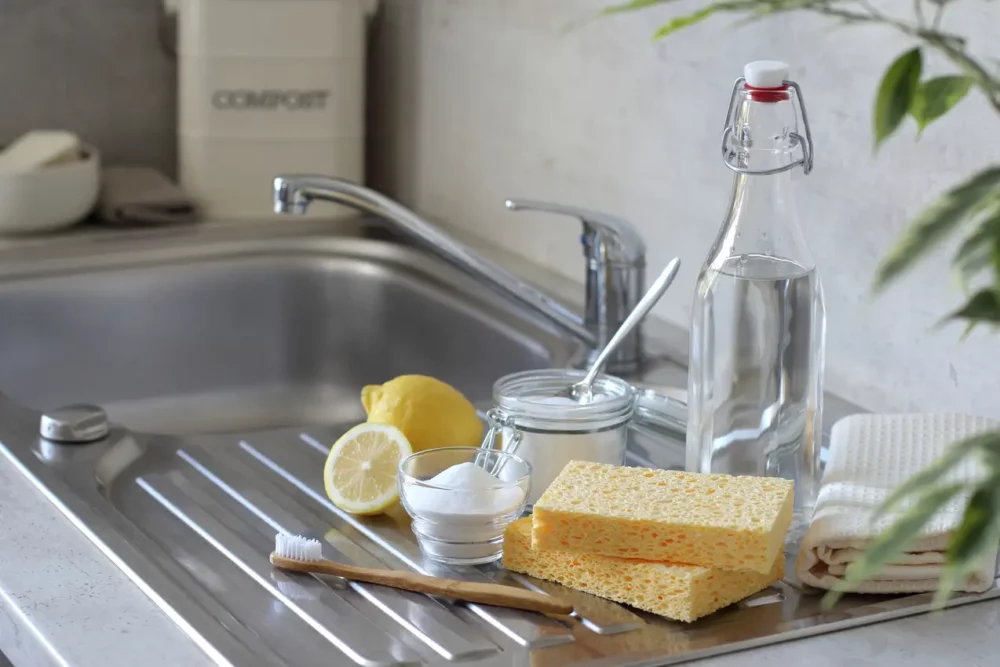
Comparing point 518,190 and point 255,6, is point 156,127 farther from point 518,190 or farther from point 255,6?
point 518,190

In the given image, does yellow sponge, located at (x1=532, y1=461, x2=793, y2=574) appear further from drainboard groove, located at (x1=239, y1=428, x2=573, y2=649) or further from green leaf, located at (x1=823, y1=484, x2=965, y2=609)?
green leaf, located at (x1=823, y1=484, x2=965, y2=609)

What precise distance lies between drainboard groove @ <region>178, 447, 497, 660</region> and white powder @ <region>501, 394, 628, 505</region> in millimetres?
126

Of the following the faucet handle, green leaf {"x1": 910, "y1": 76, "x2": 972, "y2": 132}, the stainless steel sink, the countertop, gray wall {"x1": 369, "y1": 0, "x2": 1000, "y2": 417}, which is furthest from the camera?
the stainless steel sink

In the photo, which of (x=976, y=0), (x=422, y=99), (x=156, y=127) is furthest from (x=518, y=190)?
(x=976, y=0)

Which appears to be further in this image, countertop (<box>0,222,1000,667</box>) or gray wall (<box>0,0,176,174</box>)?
gray wall (<box>0,0,176,174</box>)

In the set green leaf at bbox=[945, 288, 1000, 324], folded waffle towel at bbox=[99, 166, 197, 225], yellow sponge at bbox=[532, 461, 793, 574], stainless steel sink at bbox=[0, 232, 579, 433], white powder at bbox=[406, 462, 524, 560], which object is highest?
green leaf at bbox=[945, 288, 1000, 324]

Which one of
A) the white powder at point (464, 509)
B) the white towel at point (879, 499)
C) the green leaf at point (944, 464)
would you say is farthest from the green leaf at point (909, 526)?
the white powder at point (464, 509)

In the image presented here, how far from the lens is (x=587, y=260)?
52.2 inches

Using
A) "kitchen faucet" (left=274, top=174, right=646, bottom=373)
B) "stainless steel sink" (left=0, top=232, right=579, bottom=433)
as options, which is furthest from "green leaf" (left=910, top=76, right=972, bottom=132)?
"stainless steel sink" (left=0, top=232, right=579, bottom=433)

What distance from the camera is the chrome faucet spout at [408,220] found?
1312mm

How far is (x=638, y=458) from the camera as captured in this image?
3.53 ft

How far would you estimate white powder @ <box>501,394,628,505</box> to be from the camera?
936mm

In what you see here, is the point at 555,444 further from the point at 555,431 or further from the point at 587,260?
the point at 587,260

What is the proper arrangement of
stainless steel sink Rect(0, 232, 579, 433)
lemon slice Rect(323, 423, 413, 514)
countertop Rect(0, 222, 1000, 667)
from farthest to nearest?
stainless steel sink Rect(0, 232, 579, 433) → lemon slice Rect(323, 423, 413, 514) → countertop Rect(0, 222, 1000, 667)
